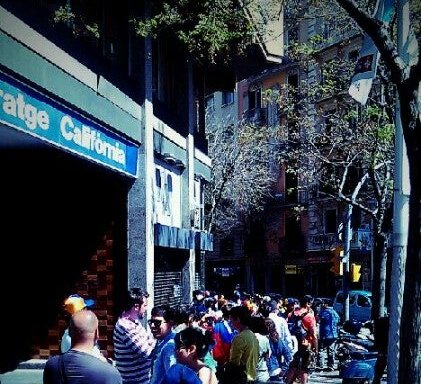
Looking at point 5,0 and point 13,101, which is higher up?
point 5,0

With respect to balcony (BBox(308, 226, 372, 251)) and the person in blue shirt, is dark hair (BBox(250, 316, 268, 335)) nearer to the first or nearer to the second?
the person in blue shirt

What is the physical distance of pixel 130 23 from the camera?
12.9 m

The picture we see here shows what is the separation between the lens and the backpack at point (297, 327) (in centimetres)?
1259

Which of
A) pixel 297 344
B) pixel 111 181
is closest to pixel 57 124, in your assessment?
pixel 111 181

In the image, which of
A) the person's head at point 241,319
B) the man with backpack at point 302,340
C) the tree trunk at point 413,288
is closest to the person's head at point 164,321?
the person's head at point 241,319

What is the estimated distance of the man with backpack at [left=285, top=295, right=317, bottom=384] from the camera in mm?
11031

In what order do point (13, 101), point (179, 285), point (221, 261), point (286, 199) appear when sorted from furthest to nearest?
1. point (221, 261)
2. point (286, 199)
3. point (179, 285)
4. point (13, 101)

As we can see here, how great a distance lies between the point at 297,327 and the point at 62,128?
6259mm

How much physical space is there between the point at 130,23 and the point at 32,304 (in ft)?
18.3

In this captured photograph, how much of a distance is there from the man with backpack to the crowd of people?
0.02m

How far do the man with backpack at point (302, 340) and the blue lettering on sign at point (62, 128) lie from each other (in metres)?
4.27

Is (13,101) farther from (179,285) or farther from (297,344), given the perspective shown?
(179,285)

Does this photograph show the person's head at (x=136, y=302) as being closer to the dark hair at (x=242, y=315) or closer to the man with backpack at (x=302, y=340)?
the dark hair at (x=242, y=315)

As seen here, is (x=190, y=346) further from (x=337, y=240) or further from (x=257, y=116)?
(x=257, y=116)
